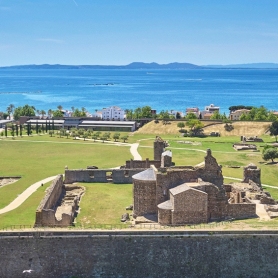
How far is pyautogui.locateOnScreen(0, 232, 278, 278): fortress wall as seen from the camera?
95.2 feet

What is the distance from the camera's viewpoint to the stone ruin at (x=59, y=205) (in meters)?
34.5

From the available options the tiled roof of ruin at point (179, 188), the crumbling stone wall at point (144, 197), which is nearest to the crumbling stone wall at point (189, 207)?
the tiled roof of ruin at point (179, 188)

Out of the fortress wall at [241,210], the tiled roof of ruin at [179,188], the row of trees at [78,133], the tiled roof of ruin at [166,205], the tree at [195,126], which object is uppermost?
the tree at [195,126]

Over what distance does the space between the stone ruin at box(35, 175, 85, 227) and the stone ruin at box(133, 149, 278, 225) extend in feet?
18.5

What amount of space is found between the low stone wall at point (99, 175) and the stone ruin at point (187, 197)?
14.1m

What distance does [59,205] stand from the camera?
42312 millimetres

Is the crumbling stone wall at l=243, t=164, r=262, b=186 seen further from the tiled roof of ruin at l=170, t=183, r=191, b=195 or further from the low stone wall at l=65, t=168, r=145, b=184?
the tiled roof of ruin at l=170, t=183, r=191, b=195

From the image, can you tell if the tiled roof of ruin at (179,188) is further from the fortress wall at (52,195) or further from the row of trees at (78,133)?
the row of trees at (78,133)

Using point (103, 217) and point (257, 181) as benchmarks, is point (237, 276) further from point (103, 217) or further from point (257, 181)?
point (257, 181)

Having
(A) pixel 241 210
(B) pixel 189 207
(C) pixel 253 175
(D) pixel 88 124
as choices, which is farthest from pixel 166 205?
(D) pixel 88 124

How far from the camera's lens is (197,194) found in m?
33.2

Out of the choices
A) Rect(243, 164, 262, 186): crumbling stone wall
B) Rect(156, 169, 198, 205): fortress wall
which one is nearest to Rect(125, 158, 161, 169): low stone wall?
Rect(243, 164, 262, 186): crumbling stone wall

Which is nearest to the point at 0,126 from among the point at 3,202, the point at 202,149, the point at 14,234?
the point at 202,149

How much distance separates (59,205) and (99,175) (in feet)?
34.1
